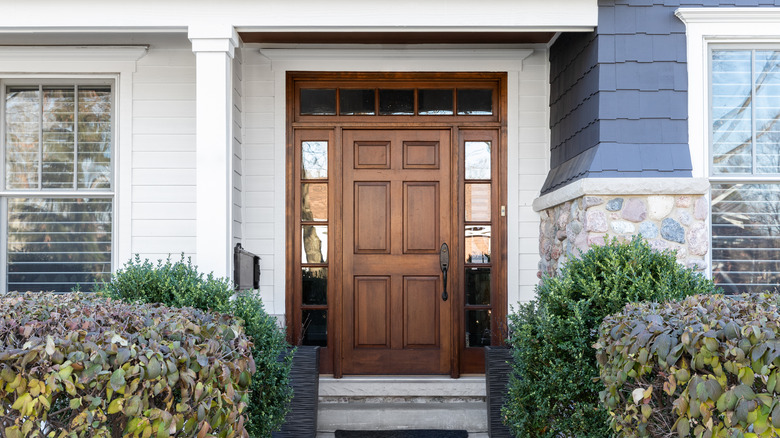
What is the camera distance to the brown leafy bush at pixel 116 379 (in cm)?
198

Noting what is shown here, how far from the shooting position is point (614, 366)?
8.50ft

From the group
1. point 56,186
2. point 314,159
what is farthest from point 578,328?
point 56,186

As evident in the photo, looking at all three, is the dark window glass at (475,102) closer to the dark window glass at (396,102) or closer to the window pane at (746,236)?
the dark window glass at (396,102)

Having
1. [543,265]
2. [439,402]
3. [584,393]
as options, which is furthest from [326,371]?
[584,393]

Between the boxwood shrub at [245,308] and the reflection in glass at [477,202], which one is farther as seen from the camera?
the reflection in glass at [477,202]

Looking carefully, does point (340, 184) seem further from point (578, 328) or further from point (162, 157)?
point (578, 328)

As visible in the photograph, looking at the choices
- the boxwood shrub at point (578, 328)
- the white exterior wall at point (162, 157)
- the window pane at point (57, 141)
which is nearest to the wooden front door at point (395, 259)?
the white exterior wall at point (162, 157)

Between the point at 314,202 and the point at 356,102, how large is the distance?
31.7 inches

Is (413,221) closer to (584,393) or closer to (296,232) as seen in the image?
(296,232)

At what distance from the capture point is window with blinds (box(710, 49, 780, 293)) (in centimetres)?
479

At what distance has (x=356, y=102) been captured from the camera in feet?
18.1

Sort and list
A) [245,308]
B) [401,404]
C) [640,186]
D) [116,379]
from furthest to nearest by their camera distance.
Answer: [401,404], [640,186], [245,308], [116,379]

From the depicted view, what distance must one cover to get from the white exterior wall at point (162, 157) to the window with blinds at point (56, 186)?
25 cm

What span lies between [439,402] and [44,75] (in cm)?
360
